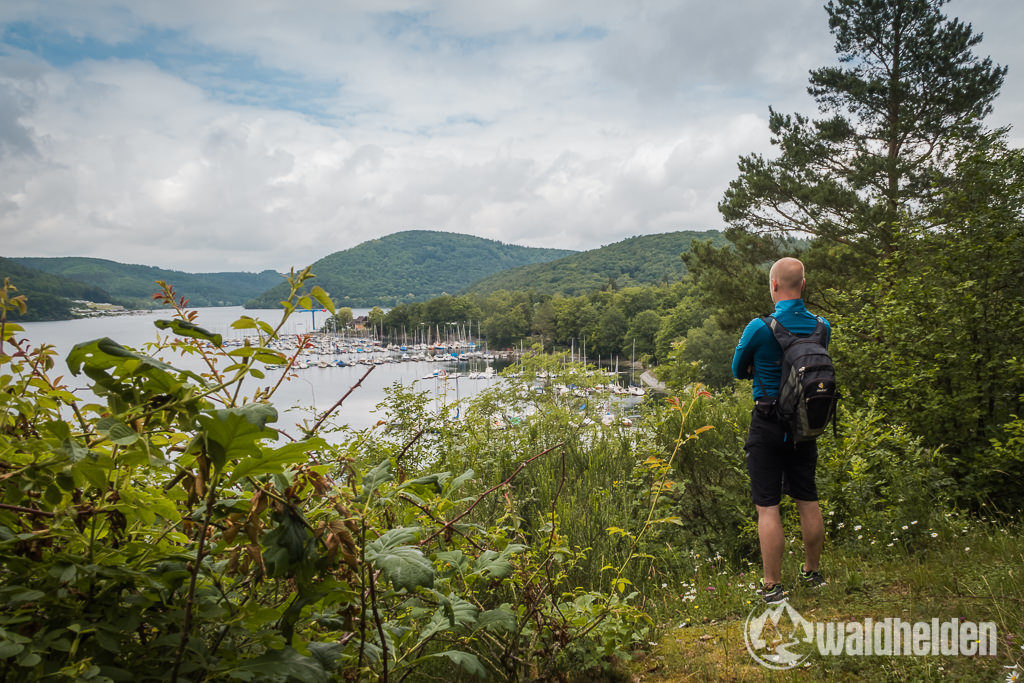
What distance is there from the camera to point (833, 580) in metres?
3.29

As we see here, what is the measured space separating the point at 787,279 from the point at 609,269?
110 meters

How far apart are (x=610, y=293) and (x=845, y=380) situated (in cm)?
6992

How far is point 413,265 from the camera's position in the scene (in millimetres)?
88062

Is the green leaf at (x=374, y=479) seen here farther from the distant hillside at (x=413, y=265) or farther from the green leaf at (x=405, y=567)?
the distant hillside at (x=413, y=265)

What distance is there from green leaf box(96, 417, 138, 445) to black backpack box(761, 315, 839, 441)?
9.88 feet

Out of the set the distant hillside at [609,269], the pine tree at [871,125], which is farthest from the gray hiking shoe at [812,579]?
the distant hillside at [609,269]

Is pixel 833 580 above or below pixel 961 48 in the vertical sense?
below

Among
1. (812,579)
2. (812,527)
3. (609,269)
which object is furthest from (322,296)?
(609,269)

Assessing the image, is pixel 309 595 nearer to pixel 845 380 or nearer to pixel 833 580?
pixel 833 580

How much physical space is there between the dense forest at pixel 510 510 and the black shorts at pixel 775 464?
0.47m

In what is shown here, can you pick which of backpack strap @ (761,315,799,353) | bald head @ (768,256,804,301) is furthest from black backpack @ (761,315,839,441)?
bald head @ (768,256,804,301)

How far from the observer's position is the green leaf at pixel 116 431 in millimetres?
793

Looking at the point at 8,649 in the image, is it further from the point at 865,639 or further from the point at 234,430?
the point at 865,639

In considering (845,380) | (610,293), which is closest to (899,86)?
(845,380)
